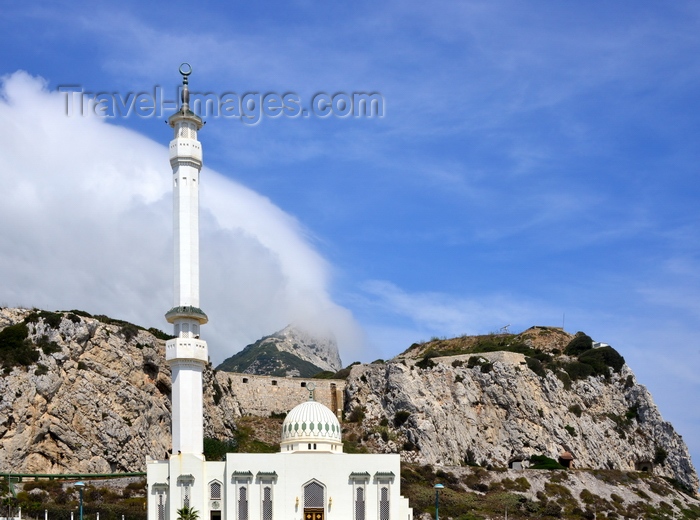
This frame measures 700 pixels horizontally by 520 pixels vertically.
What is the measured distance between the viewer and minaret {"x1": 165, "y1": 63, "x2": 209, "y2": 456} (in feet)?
211

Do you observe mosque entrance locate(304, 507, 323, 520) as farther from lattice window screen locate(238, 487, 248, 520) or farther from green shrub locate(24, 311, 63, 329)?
green shrub locate(24, 311, 63, 329)

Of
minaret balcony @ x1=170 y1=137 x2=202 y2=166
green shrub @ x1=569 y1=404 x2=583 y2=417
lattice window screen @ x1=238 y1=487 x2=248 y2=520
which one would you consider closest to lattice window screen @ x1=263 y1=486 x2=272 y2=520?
lattice window screen @ x1=238 y1=487 x2=248 y2=520

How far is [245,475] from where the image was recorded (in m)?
64.0

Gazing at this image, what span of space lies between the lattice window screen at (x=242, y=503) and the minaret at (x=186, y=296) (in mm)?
3849

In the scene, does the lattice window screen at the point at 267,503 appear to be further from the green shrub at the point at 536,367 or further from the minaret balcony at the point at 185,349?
the green shrub at the point at 536,367

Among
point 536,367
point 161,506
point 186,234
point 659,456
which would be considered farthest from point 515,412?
point 186,234

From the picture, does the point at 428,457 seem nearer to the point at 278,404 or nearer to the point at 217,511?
the point at 278,404

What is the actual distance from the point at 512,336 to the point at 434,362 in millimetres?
31196

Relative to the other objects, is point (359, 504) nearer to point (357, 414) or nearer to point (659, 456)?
point (357, 414)

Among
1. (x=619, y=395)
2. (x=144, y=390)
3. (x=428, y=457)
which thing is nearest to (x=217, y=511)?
(x=144, y=390)

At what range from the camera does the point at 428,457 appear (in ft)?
322

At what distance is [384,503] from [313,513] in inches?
192

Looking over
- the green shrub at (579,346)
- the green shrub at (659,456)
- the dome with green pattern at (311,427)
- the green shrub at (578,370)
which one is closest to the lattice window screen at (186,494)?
the dome with green pattern at (311,427)

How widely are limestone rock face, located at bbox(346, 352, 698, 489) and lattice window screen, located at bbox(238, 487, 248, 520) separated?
118 feet
